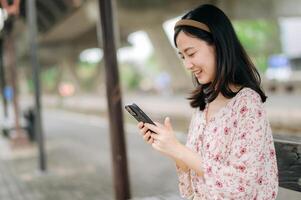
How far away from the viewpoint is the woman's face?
219 cm

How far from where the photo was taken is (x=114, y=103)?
4.85m

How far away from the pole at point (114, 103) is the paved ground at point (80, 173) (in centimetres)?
28

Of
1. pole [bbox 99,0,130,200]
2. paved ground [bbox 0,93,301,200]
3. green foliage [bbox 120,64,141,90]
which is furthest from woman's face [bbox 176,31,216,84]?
green foliage [bbox 120,64,141,90]

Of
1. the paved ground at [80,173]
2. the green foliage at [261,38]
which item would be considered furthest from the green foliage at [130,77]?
the paved ground at [80,173]

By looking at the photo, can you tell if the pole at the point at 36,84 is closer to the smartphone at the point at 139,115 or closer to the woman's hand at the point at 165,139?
the smartphone at the point at 139,115

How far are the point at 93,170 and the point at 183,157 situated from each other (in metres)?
6.30

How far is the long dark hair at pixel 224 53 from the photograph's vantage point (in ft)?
7.11

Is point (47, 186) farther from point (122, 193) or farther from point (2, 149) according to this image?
point (2, 149)

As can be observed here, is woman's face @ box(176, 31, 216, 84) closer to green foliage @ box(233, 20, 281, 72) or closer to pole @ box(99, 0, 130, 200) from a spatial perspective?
pole @ box(99, 0, 130, 200)

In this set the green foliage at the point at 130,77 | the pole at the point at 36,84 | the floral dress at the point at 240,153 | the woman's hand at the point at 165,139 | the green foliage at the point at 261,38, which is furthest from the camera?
the green foliage at the point at 130,77

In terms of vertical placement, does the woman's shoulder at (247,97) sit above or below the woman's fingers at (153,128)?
above

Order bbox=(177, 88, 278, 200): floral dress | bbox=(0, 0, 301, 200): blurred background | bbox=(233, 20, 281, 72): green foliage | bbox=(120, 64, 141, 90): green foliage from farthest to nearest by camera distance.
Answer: bbox=(120, 64, 141, 90): green foliage < bbox=(233, 20, 281, 72): green foliage < bbox=(0, 0, 301, 200): blurred background < bbox=(177, 88, 278, 200): floral dress

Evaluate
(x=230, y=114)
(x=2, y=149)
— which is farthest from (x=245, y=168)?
(x=2, y=149)

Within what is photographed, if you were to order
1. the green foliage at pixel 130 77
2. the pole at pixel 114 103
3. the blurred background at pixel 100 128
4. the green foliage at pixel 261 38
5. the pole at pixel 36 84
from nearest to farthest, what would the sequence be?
the pole at pixel 114 103, the blurred background at pixel 100 128, the pole at pixel 36 84, the green foliage at pixel 261 38, the green foliage at pixel 130 77
